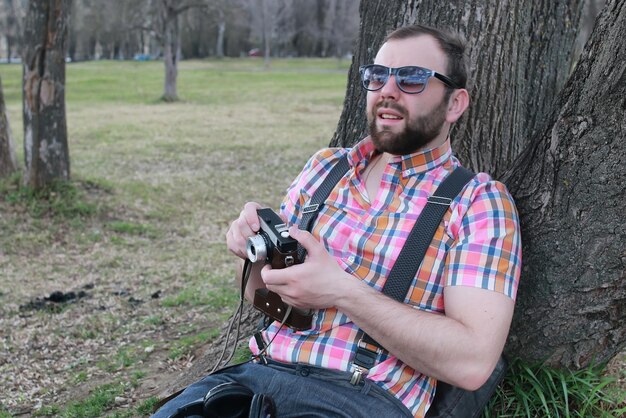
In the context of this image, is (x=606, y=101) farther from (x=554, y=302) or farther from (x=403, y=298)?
(x=403, y=298)

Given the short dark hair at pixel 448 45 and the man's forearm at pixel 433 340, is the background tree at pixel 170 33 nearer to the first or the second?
the short dark hair at pixel 448 45

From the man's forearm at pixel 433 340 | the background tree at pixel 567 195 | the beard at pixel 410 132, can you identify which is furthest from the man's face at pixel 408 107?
the man's forearm at pixel 433 340

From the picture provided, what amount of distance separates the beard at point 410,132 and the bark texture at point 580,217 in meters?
0.46

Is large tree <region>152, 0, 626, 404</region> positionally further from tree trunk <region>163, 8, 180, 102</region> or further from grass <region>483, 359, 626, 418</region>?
tree trunk <region>163, 8, 180, 102</region>

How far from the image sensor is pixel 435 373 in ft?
7.50

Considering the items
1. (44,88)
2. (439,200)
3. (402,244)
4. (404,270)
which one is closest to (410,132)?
(439,200)

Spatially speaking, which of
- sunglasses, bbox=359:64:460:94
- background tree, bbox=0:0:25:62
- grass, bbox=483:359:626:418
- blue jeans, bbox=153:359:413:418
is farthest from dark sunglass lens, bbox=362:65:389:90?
background tree, bbox=0:0:25:62

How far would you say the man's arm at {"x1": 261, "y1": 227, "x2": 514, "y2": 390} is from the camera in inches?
88.4

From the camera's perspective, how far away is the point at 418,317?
7.52 feet

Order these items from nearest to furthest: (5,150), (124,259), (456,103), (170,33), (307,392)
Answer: (307,392) < (456,103) < (124,259) < (5,150) < (170,33)

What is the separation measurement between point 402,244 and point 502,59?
138 cm

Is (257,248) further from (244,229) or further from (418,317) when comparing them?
(418,317)

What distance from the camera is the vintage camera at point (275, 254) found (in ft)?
7.93

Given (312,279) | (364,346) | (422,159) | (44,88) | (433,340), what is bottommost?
(364,346)
